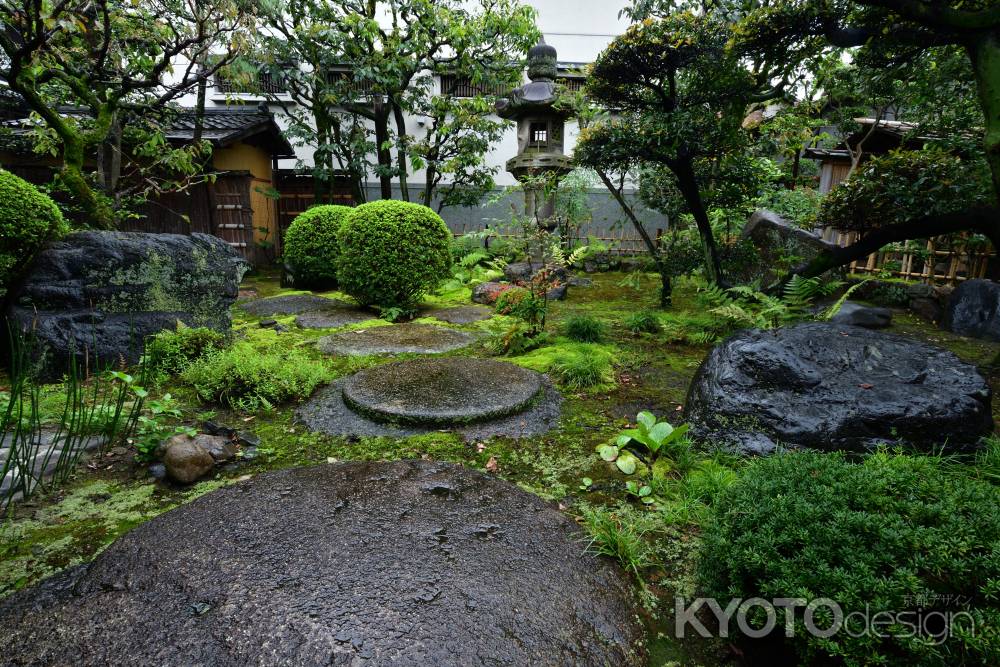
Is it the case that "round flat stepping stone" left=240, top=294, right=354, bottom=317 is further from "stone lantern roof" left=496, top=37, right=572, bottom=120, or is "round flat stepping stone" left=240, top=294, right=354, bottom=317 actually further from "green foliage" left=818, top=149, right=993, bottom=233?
"green foliage" left=818, top=149, right=993, bottom=233

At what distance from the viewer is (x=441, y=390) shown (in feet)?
12.8

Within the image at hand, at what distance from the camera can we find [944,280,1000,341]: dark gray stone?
598 centimetres

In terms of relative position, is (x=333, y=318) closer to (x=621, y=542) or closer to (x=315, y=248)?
(x=315, y=248)

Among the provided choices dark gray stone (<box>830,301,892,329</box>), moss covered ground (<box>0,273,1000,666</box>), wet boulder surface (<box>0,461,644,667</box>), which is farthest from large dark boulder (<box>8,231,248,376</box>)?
dark gray stone (<box>830,301,892,329</box>)

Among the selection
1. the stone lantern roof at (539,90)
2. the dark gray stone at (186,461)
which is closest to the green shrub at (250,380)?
the dark gray stone at (186,461)

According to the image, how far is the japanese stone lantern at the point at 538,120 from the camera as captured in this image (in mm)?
9539

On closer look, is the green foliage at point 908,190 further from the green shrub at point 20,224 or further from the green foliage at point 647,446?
the green shrub at point 20,224

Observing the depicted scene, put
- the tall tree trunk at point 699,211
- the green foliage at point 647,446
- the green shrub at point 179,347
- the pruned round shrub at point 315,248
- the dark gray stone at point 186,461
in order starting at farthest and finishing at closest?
the pruned round shrub at point 315,248
the tall tree trunk at point 699,211
the green shrub at point 179,347
the green foliage at point 647,446
the dark gray stone at point 186,461

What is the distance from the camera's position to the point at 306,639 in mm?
1560

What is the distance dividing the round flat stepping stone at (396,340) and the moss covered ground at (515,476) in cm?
28

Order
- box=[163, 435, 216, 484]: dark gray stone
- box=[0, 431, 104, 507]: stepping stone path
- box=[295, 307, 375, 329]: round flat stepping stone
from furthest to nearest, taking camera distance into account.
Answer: box=[295, 307, 375, 329]: round flat stepping stone, box=[163, 435, 216, 484]: dark gray stone, box=[0, 431, 104, 507]: stepping stone path

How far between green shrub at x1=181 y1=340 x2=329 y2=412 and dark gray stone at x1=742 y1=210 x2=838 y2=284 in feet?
19.9

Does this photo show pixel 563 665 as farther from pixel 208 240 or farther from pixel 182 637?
pixel 208 240

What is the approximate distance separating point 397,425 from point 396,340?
2.31 m
